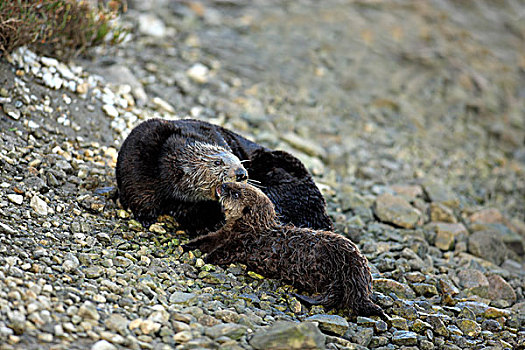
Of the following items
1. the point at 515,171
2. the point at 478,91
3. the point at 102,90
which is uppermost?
the point at 102,90

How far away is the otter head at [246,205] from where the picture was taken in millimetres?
5086

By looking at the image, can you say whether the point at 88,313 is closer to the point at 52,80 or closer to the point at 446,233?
the point at 52,80

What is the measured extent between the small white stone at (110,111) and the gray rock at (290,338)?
390 cm

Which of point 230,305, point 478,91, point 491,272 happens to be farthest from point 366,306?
point 478,91

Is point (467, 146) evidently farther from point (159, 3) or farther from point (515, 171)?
point (159, 3)

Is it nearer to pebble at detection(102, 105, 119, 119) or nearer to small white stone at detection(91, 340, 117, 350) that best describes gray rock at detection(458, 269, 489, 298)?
small white stone at detection(91, 340, 117, 350)

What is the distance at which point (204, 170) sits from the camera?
515 centimetres

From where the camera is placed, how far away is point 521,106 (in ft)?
35.6

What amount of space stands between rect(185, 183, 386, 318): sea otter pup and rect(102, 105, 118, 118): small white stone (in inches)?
92.6

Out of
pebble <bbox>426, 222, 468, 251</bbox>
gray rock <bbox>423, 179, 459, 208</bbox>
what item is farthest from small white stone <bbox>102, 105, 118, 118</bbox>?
gray rock <bbox>423, 179, 459, 208</bbox>

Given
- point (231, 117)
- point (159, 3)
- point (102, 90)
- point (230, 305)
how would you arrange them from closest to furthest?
point (230, 305)
point (102, 90)
point (231, 117)
point (159, 3)

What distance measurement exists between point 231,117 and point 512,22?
23.8 ft

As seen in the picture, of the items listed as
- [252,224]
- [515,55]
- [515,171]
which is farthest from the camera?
[515,55]

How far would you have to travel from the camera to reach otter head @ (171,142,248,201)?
5172mm
